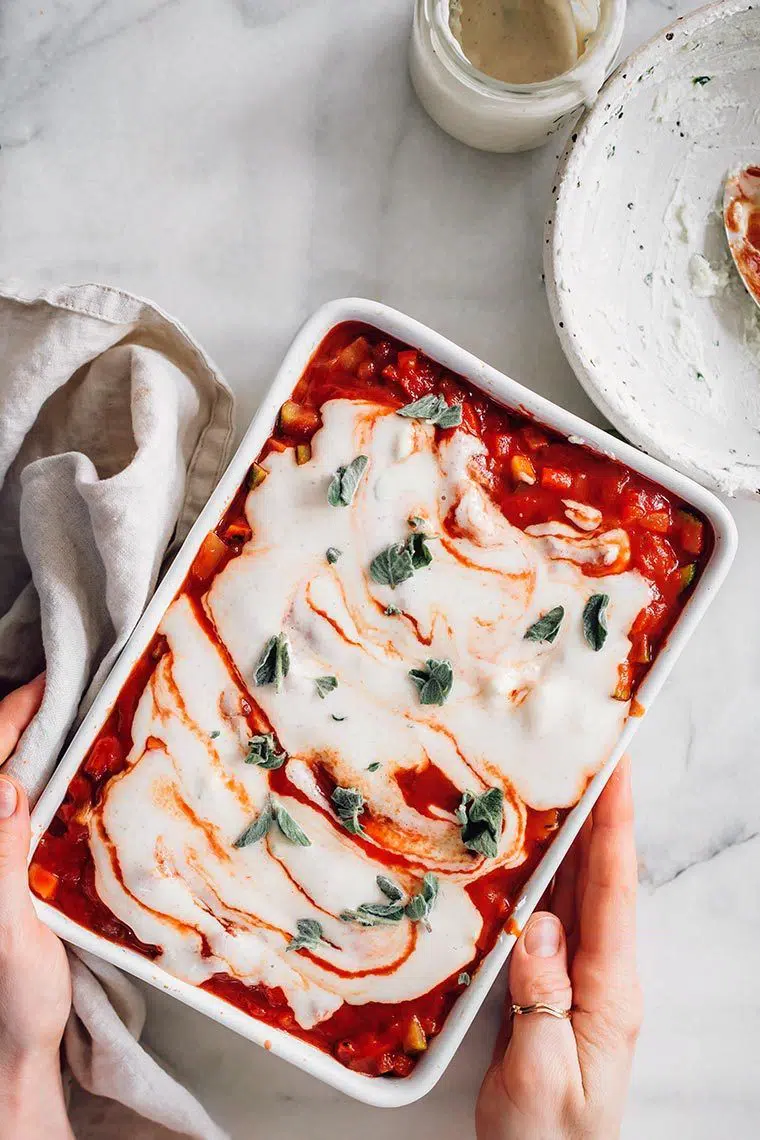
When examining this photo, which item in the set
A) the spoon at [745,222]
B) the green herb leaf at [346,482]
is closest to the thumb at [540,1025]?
the green herb leaf at [346,482]

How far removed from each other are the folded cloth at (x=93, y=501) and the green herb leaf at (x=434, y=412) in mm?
311

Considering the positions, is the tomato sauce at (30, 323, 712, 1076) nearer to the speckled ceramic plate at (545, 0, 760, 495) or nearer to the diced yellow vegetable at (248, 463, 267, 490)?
the diced yellow vegetable at (248, 463, 267, 490)

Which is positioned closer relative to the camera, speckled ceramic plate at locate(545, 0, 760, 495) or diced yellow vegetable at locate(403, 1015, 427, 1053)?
diced yellow vegetable at locate(403, 1015, 427, 1053)

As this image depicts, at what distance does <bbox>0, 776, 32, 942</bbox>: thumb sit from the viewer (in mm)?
1153

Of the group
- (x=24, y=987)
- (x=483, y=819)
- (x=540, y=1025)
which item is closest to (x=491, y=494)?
(x=483, y=819)

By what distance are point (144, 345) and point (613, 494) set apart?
2.16 feet

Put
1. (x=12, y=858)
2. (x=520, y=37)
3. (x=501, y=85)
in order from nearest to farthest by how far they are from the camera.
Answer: (x=12, y=858), (x=501, y=85), (x=520, y=37)

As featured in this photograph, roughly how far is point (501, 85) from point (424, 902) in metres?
1.02

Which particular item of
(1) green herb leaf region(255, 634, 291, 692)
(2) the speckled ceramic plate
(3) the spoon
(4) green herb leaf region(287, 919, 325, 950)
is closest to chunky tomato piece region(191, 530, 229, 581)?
(1) green herb leaf region(255, 634, 291, 692)

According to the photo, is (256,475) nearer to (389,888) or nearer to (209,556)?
(209,556)

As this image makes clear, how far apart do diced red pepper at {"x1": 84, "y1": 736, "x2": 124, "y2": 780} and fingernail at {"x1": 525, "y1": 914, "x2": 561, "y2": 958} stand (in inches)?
22.8

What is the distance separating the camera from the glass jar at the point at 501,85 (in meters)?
1.27

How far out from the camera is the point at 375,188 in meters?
1.46

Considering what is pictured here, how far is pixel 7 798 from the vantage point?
117 cm
